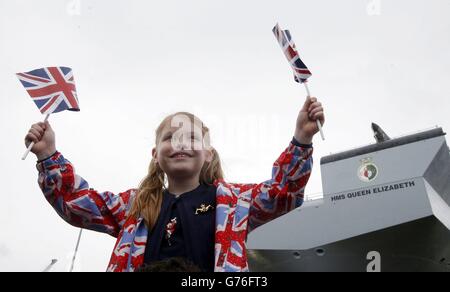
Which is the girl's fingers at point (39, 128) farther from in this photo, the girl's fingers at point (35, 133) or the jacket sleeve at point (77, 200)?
the jacket sleeve at point (77, 200)

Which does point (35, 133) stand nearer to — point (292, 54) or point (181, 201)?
point (181, 201)

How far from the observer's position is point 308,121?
8.49 ft

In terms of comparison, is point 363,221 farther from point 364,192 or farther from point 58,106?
point 58,106

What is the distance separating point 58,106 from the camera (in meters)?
3.12

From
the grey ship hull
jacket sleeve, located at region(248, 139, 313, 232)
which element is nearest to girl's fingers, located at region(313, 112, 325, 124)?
jacket sleeve, located at region(248, 139, 313, 232)

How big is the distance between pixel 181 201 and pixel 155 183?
361mm

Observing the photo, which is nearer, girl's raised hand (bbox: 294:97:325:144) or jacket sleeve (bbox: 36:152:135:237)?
girl's raised hand (bbox: 294:97:325:144)

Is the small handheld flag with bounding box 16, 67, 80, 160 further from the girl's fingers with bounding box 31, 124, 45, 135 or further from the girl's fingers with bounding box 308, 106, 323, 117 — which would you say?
the girl's fingers with bounding box 308, 106, 323, 117

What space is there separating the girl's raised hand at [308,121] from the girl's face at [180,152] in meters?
0.70

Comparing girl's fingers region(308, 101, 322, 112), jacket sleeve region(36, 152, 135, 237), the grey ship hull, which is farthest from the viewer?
the grey ship hull

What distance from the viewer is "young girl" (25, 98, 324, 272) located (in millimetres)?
2514

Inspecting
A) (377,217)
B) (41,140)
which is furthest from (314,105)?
(377,217)

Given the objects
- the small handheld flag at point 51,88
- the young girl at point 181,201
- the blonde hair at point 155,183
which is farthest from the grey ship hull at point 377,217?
the small handheld flag at point 51,88

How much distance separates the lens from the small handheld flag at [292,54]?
3.14m
